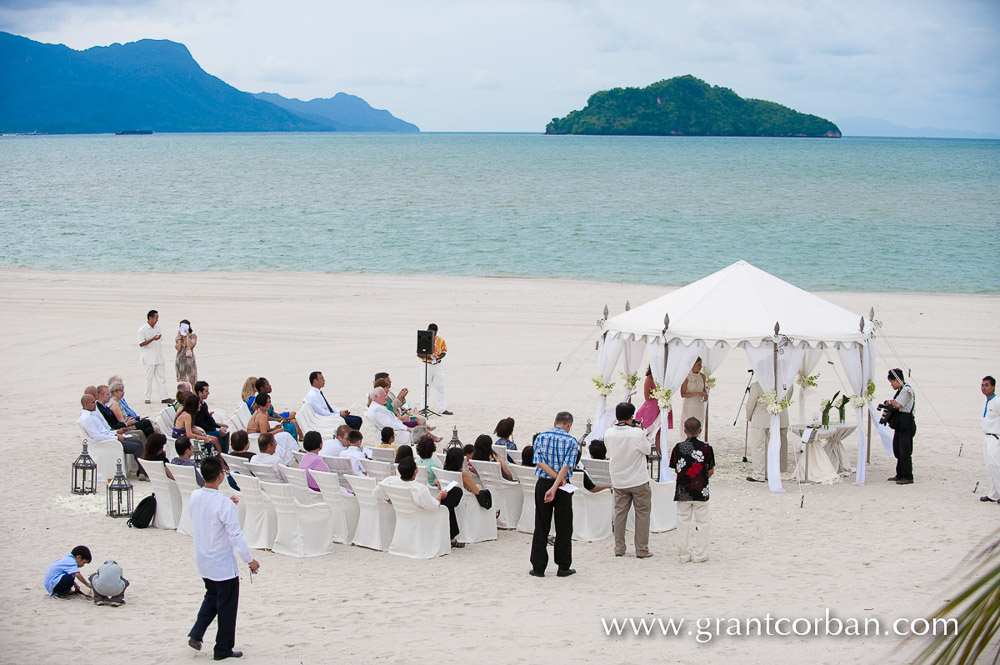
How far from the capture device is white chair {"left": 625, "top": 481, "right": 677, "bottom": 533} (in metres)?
11.2

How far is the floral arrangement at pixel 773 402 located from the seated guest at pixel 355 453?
→ 5445 millimetres

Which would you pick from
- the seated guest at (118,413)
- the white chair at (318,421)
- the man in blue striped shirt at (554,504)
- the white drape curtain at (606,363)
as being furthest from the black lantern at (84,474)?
the white drape curtain at (606,363)

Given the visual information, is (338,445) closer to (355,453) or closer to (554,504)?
(355,453)

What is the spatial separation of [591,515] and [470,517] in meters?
1.38

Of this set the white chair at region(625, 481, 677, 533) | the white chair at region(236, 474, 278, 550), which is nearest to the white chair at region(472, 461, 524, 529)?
the white chair at region(625, 481, 677, 533)

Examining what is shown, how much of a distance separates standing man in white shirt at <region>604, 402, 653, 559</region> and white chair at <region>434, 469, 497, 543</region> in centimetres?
144

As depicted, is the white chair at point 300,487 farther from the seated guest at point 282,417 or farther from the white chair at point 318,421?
the white chair at point 318,421

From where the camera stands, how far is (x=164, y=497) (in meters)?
10.8

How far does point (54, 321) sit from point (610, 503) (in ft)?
60.8

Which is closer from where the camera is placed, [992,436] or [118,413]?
[992,436]

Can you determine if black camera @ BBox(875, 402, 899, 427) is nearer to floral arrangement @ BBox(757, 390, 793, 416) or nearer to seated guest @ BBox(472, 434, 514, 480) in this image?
floral arrangement @ BBox(757, 390, 793, 416)

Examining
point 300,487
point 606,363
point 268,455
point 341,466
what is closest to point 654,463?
point 606,363

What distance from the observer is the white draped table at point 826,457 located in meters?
13.1

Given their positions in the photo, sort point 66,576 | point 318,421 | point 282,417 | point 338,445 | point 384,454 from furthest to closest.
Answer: point 318,421 < point 282,417 < point 384,454 < point 338,445 < point 66,576
